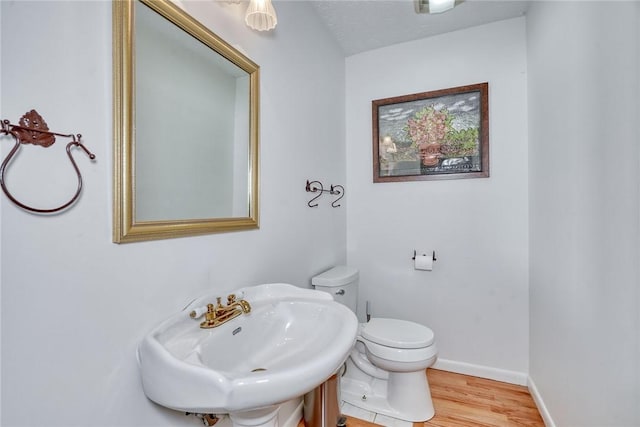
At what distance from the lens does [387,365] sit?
1634 millimetres

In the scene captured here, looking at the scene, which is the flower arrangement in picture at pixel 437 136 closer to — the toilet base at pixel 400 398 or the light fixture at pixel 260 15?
the light fixture at pixel 260 15

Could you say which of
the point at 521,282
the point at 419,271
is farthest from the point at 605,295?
the point at 419,271

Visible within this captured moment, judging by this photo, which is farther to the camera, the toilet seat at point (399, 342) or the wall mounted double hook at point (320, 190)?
the wall mounted double hook at point (320, 190)

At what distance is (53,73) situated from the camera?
684 millimetres

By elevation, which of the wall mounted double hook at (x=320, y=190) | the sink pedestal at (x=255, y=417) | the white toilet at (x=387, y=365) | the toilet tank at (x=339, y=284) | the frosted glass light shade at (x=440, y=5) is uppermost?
the frosted glass light shade at (x=440, y=5)

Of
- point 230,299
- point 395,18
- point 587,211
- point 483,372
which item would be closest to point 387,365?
point 483,372

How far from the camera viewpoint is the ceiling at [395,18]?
1837 millimetres

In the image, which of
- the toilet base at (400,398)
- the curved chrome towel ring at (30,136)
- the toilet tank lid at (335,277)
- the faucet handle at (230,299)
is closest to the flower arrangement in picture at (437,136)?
the toilet tank lid at (335,277)

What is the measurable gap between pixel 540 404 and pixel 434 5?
2381mm

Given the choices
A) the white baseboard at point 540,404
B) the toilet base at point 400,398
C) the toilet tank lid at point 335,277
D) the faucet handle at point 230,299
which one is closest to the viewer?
the faucet handle at point 230,299

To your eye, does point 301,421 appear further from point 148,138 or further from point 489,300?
point 148,138

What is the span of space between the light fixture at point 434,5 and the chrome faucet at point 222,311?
191 cm

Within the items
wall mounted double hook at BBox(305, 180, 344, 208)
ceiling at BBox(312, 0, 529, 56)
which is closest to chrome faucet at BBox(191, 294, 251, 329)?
wall mounted double hook at BBox(305, 180, 344, 208)

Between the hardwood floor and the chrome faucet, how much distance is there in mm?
965
